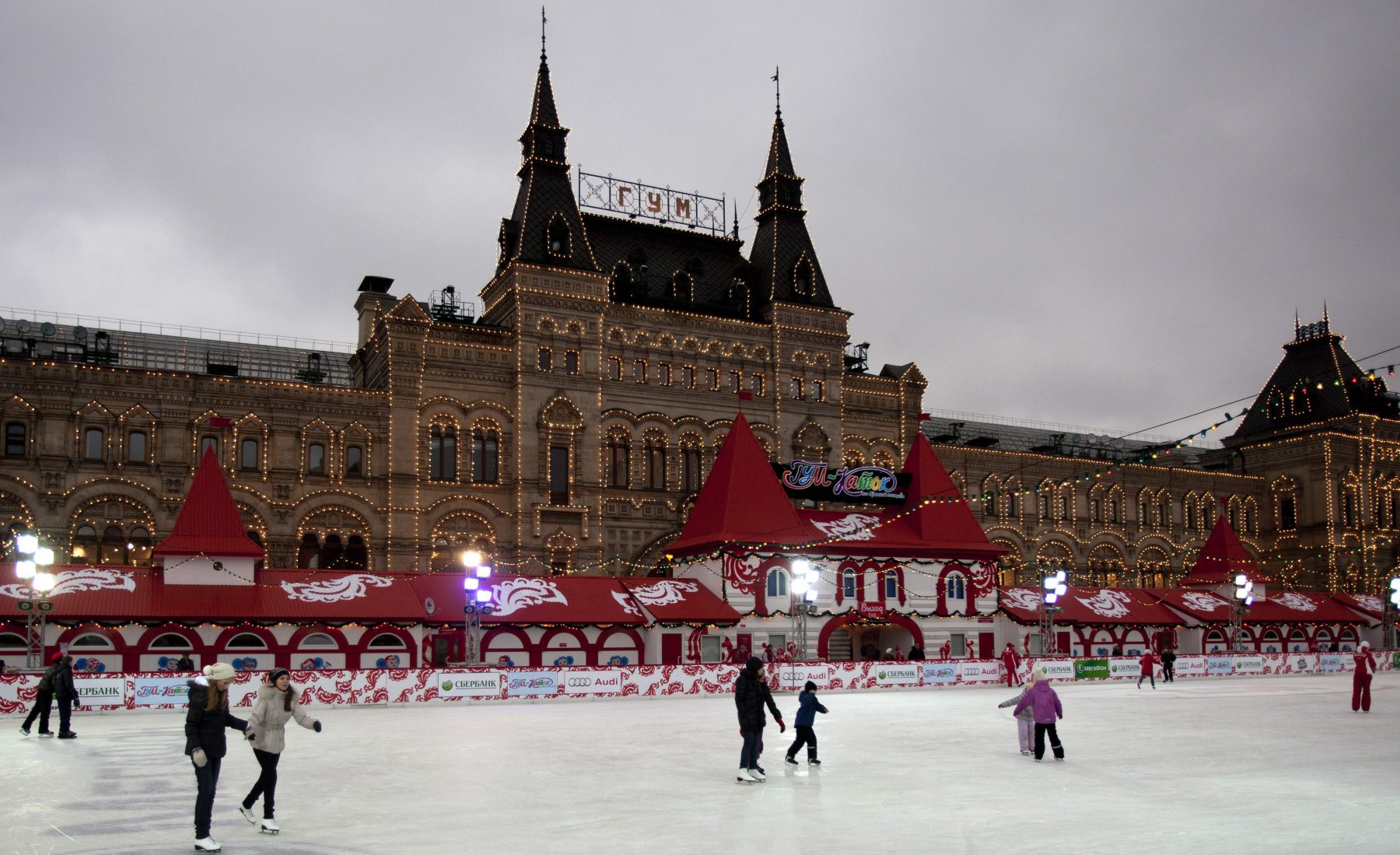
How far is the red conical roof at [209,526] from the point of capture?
A: 4312 centimetres

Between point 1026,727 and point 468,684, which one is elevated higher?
point 1026,727

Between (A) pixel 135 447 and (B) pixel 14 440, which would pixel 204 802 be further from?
(B) pixel 14 440

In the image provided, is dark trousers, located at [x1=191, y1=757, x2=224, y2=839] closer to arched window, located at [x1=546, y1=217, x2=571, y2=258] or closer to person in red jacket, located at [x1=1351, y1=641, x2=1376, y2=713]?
person in red jacket, located at [x1=1351, y1=641, x2=1376, y2=713]

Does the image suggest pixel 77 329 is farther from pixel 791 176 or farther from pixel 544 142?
pixel 791 176

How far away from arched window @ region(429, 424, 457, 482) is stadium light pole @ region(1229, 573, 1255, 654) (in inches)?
1267

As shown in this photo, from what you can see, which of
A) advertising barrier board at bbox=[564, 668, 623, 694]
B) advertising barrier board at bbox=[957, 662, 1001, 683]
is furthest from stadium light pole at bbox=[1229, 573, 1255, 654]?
advertising barrier board at bbox=[564, 668, 623, 694]

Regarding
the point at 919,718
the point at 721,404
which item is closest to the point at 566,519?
the point at 721,404

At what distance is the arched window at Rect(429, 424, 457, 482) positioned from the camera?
2122 inches

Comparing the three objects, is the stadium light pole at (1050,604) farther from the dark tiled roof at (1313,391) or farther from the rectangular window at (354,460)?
the dark tiled roof at (1313,391)

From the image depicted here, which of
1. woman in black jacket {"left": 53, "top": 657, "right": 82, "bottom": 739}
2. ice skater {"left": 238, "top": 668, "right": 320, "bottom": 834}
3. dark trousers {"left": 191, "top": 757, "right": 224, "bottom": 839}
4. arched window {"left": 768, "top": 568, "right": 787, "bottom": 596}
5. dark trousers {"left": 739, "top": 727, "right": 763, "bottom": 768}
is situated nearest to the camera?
dark trousers {"left": 191, "top": 757, "right": 224, "bottom": 839}

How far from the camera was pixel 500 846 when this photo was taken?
13.1 metres

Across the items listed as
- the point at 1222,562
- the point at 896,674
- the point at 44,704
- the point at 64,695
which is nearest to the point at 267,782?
the point at 64,695

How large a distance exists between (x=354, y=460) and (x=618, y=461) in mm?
11694

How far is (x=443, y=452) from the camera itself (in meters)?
54.3
